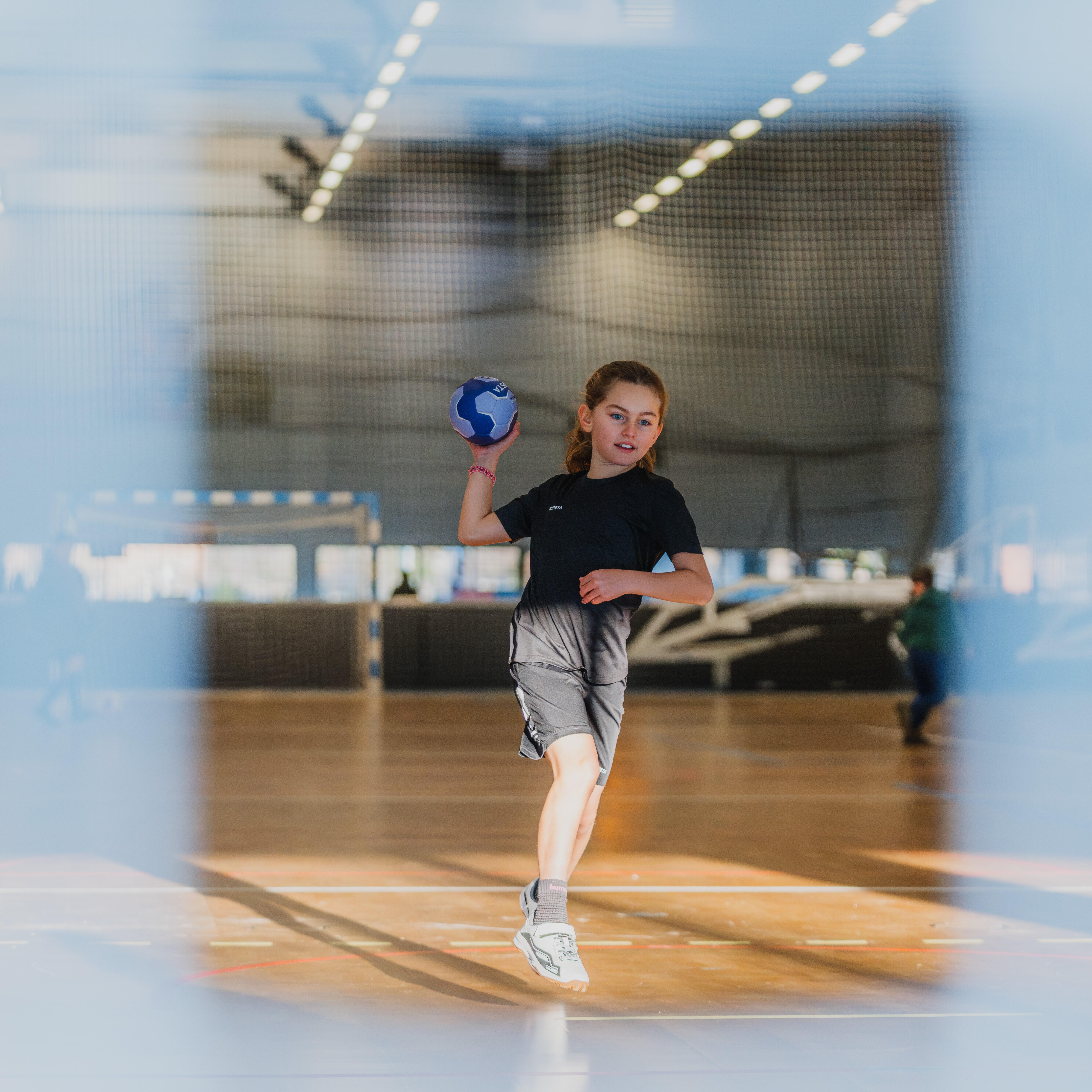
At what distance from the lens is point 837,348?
50.5 feet

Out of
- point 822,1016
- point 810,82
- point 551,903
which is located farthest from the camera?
point 810,82

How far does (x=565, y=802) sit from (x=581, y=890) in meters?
1.43

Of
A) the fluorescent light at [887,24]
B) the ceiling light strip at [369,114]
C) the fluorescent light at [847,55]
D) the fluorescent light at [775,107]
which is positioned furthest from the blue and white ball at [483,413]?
→ the fluorescent light at [775,107]

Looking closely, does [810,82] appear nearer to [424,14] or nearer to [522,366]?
[424,14]

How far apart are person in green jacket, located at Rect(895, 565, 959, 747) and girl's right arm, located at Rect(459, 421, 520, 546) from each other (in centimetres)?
702

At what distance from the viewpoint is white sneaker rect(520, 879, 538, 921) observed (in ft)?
9.62

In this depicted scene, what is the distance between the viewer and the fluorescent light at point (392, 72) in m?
12.5

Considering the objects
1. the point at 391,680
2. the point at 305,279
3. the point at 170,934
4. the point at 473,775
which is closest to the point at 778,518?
the point at 391,680

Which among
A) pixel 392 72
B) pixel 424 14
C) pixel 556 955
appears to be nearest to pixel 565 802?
pixel 556 955

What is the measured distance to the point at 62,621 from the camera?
993 centimetres

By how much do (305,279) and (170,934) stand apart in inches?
487

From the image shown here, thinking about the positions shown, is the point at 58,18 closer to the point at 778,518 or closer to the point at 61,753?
the point at 61,753

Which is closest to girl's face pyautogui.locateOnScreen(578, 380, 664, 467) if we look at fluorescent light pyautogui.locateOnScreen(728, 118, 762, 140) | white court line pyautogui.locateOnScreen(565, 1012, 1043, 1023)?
white court line pyautogui.locateOnScreen(565, 1012, 1043, 1023)

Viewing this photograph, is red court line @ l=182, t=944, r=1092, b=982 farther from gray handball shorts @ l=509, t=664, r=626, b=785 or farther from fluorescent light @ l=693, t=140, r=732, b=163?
fluorescent light @ l=693, t=140, r=732, b=163
